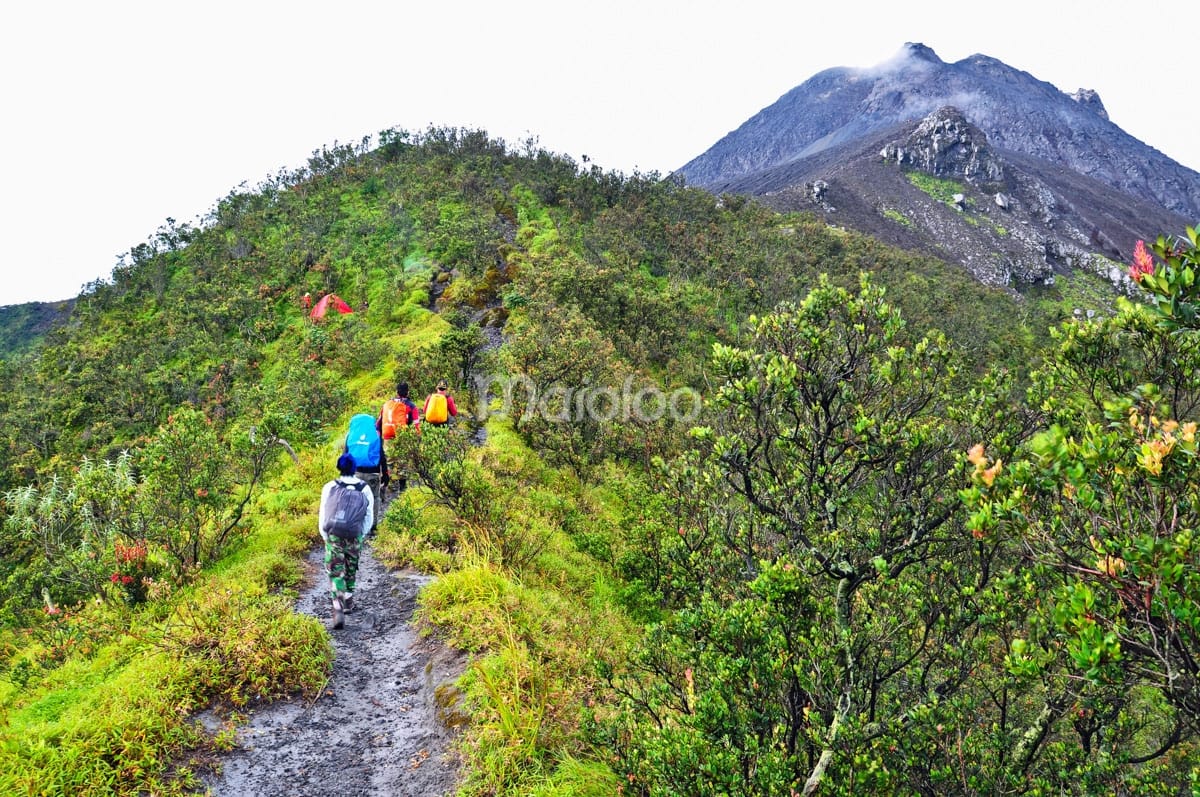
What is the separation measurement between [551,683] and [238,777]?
272 centimetres

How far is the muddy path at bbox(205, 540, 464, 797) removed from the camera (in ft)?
15.9

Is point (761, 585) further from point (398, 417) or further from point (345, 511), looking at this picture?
point (398, 417)

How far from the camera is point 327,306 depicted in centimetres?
3659

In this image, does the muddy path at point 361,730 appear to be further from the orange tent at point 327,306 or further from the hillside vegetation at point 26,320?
the hillside vegetation at point 26,320

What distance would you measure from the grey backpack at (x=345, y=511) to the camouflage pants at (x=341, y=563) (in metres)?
0.15

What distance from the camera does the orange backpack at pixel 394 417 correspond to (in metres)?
10.3

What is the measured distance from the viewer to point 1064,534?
3443 millimetres

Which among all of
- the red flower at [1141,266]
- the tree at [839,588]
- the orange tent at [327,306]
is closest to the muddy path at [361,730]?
the tree at [839,588]

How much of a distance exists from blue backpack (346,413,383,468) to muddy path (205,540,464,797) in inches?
83.2

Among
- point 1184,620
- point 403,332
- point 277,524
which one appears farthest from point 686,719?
point 403,332

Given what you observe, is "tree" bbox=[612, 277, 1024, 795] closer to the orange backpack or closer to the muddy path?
the muddy path

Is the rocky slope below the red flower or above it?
above

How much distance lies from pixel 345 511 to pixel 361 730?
7.91 ft

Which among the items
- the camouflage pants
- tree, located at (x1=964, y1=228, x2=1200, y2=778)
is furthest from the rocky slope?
tree, located at (x1=964, y1=228, x2=1200, y2=778)
